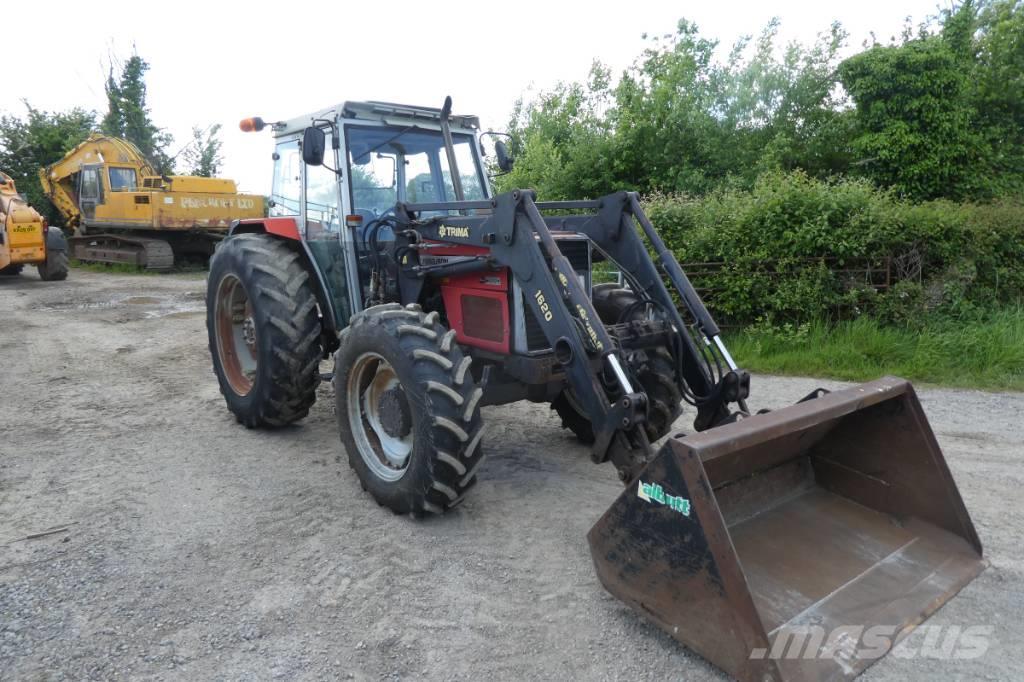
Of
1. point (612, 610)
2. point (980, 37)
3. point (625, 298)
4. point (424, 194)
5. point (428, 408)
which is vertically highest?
point (980, 37)

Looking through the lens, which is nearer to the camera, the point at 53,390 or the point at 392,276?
the point at 392,276

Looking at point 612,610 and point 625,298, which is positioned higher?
point 625,298

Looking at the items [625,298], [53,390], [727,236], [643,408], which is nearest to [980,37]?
[727,236]

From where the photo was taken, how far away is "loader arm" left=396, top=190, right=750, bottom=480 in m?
3.36

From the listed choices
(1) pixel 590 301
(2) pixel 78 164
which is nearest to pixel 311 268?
(1) pixel 590 301

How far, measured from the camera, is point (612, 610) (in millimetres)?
3041

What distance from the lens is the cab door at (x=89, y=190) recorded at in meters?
18.4

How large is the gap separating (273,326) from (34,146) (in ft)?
90.0

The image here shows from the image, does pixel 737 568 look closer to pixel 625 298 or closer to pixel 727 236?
pixel 625 298

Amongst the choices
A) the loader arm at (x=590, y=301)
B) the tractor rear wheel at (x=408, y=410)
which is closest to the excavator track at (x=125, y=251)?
the loader arm at (x=590, y=301)

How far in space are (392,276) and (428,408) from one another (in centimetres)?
158

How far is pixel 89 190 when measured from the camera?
18.8 meters

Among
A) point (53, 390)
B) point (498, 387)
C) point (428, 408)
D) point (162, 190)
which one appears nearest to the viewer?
point (428, 408)

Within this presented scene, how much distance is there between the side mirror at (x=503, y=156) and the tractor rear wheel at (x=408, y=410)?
2049mm
